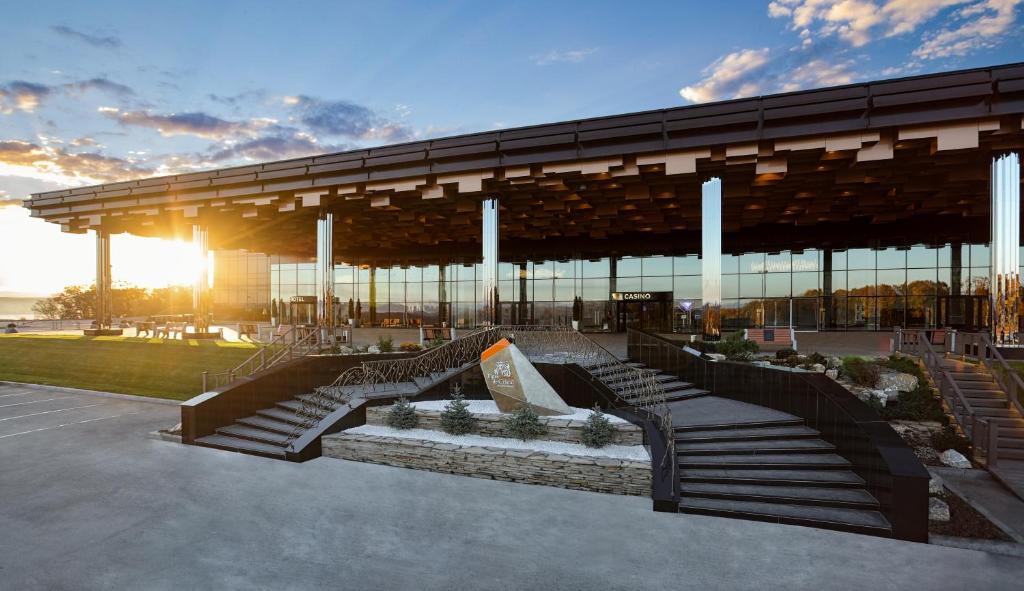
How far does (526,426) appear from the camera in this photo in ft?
37.1

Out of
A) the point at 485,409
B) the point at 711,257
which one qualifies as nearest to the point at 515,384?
the point at 485,409

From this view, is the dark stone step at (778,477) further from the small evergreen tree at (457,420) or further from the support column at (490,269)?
the support column at (490,269)

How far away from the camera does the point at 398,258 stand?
136 feet

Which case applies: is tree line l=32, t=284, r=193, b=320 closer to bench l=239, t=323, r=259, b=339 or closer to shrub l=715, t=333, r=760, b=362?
bench l=239, t=323, r=259, b=339

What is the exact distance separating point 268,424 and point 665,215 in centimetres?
2082

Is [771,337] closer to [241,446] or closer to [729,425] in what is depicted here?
[729,425]

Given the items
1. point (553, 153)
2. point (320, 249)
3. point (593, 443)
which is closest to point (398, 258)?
point (320, 249)

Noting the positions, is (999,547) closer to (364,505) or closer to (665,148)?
(364,505)

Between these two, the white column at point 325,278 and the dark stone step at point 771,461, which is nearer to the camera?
the dark stone step at point 771,461

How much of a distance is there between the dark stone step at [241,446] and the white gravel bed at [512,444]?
1.69 metres

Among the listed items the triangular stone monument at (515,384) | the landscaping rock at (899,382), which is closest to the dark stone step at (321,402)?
the triangular stone monument at (515,384)

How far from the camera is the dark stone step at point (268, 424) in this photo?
13.2 metres

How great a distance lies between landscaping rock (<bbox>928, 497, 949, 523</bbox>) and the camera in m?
7.87

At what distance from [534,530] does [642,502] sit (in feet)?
7.68
